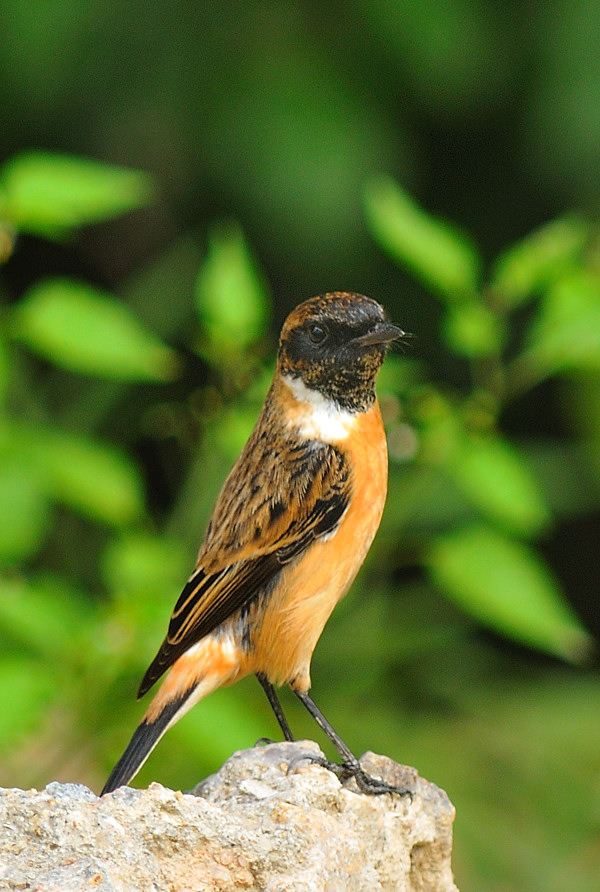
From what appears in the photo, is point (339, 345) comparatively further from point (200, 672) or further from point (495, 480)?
point (495, 480)

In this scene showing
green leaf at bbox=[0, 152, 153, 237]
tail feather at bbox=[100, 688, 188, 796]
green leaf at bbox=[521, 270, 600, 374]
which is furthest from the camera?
A: green leaf at bbox=[521, 270, 600, 374]

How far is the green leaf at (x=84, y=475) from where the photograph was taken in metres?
5.83

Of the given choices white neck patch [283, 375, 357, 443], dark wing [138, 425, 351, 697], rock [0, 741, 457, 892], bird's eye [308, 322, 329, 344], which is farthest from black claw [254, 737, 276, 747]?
bird's eye [308, 322, 329, 344]

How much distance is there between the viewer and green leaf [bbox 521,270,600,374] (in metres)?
5.59

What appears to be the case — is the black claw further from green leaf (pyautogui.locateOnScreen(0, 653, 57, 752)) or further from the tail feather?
green leaf (pyautogui.locateOnScreen(0, 653, 57, 752))

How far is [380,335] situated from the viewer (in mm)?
4336

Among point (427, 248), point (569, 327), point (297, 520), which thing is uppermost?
point (427, 248)

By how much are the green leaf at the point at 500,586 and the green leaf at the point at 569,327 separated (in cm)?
85

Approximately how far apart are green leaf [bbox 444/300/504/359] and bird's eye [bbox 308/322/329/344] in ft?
4.56

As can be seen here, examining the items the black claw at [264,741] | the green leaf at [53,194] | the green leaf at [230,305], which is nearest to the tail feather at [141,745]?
the black claw at [264,741]

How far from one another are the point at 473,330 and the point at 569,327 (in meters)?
0.41

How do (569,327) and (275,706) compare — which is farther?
(569,327)

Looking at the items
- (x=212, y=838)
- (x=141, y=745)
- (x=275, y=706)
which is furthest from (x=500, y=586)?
(x=212, y=838)

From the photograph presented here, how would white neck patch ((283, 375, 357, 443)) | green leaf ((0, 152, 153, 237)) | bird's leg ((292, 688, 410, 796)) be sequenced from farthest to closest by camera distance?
1. green leaf ((0, 152, 153, 237))
2. white neck patch ((283, 375, 357, 443))
3. bird's leg ((292, 688, 410, 796))
